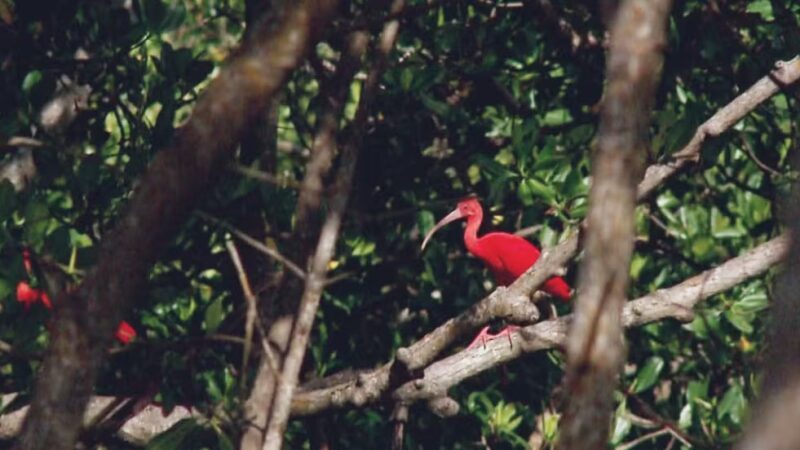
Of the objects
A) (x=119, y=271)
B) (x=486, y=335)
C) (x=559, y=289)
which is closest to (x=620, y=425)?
(x=559, y=289)

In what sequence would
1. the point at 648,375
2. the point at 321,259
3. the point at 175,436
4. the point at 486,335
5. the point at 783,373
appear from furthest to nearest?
the point at 648,375 < the point at 486,335 < the point at 175,436 < the point at 321,259 < the point at 783,373

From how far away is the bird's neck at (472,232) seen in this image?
737 cm

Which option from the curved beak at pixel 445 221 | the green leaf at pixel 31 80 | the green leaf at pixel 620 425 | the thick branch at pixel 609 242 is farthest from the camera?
the curved beak at pixel 445 221

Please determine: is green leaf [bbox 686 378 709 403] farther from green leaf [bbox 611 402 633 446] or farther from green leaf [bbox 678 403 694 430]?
green leaf [bbox 611 402 633 446]

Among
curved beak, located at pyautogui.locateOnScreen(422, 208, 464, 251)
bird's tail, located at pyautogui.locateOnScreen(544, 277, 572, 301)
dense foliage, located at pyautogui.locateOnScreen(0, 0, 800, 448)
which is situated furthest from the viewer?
curved beak, located at pyautogui.locateOnScreen(422, 208, 464, 251)

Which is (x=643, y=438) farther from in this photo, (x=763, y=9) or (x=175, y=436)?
(x=175, y=436)

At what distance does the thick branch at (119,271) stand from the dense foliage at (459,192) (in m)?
2.33

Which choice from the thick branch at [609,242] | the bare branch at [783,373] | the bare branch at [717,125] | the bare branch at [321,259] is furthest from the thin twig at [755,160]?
the bare branch at [783,373]

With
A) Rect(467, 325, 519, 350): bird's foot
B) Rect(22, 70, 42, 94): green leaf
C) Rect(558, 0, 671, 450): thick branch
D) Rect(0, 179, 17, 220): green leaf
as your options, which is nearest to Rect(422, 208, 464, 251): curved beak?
Rect(467, 325, 519, 350): bird's foot

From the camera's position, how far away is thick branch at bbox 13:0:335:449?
4.09 metres

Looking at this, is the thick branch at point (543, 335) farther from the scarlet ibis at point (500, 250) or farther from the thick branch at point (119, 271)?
the thick branch at point (119, 271)

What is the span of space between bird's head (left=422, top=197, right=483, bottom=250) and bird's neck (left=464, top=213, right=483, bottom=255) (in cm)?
2

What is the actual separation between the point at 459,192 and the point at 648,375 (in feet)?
3.44

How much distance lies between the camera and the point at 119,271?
4094mm
